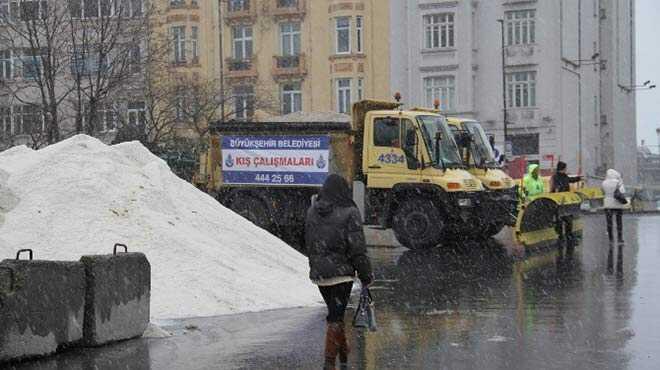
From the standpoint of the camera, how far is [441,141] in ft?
72.0

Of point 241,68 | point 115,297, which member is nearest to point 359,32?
point 241,68

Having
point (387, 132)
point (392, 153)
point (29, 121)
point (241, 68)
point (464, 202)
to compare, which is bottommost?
point (464, 202)

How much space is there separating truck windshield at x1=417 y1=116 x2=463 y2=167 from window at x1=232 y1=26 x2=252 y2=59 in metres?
35.1

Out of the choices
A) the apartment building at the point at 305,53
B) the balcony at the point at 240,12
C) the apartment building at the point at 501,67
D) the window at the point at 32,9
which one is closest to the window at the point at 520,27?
the apartment building at the point at 501,67

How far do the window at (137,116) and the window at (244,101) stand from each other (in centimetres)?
944

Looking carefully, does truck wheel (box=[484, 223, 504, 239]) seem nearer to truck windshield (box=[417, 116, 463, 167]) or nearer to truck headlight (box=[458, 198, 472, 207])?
truck windshield (box=[417, 116, 463, 167])

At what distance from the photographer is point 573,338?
9.70 m

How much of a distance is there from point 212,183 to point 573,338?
15.3m

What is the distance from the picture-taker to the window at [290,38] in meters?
55.8

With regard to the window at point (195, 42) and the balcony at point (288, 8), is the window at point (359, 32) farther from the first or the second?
the window at point (195, 42)

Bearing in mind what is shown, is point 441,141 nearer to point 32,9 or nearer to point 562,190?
point 562,190

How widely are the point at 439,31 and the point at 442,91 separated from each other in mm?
3125

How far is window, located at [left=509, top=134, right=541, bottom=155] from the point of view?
173ft

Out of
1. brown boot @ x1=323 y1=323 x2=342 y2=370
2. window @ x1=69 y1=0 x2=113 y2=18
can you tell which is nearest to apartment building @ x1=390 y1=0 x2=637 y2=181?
window @ x1=69 y1=0 x2=113 y2=18
